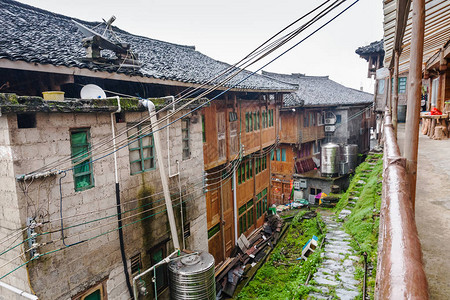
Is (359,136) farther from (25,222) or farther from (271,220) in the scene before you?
(25,222)

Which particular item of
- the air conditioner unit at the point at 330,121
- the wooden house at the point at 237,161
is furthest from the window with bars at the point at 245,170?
the air conditioner unit at the point at 330,121

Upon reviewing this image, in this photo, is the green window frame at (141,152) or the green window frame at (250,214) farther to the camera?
the green window frame at (250,214)

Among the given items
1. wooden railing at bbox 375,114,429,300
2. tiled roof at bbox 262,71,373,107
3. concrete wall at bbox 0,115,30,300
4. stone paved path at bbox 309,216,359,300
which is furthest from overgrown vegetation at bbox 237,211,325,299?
tiled roof at bbox 262,71,373,107

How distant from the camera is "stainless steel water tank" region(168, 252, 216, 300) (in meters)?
8.77

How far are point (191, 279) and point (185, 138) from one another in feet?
16.1

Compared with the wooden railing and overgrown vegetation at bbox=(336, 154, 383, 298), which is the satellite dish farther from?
overgrown vegetation at bbox=(336, 154, 383, 298)

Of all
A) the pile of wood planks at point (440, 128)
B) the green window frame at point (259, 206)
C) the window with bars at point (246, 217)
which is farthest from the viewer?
the green window frame at point (259, 206)

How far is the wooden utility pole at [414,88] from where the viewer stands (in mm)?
2902

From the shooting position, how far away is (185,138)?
442 inches

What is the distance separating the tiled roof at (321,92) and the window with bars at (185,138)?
2030 centimetres

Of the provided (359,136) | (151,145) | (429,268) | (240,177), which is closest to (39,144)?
(151,145)

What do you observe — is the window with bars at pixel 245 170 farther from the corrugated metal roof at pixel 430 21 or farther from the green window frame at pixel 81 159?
the green window frame at pixel 81 159

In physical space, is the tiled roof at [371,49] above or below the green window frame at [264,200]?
above

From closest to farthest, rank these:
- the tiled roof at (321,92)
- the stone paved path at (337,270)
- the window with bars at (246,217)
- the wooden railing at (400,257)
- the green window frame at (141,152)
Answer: the wooden railing at (400,257), the green window frame at (141,152), the stone paved path at (337,270), the window with bars at (246,217), the tiled roof at (321,92)
